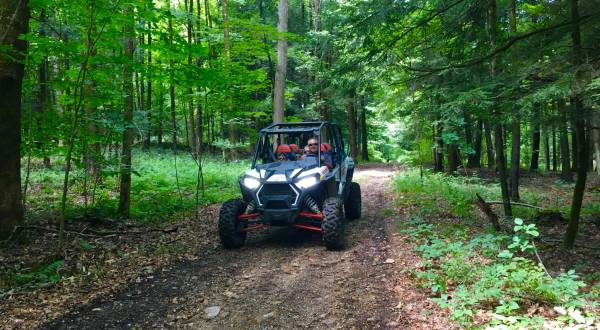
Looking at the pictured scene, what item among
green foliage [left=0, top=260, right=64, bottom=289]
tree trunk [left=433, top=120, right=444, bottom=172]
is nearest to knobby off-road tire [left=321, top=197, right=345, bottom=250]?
green foliage [left=0, top=260, right=64, bottom=289]

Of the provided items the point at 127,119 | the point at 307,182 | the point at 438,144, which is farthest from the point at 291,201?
the point at 438,144

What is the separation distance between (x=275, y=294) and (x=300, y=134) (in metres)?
4.26

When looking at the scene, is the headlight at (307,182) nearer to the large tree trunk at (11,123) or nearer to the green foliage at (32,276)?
the green foliage at (32,276)

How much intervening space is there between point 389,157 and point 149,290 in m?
42.7

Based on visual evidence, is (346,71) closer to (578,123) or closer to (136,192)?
(578,123)

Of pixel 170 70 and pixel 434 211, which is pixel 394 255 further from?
pixel 170 70

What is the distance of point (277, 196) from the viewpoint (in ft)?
21.7

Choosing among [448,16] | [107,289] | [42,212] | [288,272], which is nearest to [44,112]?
[42,212]

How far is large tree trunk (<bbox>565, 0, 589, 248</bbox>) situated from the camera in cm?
455

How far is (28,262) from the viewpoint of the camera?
5.64m

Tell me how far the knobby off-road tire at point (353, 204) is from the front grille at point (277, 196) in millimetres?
2622

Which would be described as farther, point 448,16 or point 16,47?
point 448,16

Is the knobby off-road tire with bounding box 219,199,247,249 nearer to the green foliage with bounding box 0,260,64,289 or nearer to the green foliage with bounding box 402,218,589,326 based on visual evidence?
the green foliage with bounding box 0,260,64,289

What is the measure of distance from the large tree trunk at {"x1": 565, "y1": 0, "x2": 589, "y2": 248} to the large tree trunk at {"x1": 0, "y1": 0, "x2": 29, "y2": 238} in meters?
7.74
